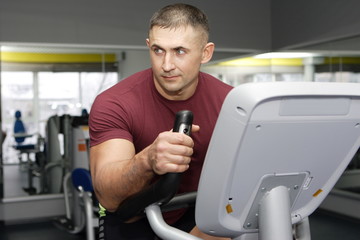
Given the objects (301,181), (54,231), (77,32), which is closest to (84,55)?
(77,32)

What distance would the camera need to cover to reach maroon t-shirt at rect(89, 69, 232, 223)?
1.28m

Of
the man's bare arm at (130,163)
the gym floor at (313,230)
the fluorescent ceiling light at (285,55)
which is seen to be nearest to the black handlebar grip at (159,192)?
the man's bare arm at (130,163)

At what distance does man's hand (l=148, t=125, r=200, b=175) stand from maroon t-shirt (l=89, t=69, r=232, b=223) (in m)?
0.30

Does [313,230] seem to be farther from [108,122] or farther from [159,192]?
[159,192]

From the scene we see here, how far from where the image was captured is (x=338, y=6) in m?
4.96

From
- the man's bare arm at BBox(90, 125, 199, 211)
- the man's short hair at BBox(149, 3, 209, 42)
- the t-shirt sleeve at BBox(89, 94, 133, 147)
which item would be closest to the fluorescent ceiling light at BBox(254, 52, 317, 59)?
the man's short hair at BBox(149, 3, 209, 42)

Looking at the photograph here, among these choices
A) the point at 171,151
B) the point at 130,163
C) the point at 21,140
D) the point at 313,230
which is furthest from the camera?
the point at 21,140

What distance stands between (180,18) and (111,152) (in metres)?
0.40

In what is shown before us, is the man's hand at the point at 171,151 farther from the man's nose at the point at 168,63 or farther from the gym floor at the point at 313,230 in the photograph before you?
the gym floor at the point at 313,230

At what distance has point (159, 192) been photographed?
3.43ft

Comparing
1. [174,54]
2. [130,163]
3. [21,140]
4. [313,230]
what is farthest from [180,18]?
[21,140]

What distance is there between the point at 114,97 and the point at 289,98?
0.60 metres

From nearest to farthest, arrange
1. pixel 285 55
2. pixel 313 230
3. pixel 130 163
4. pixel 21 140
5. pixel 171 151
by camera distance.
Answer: pixel 171 151 < pixel 130 163 < pixel 313 230 < pixel 285 55 < pixel 21 140

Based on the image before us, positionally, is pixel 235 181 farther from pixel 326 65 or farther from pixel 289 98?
pixel 326 65
